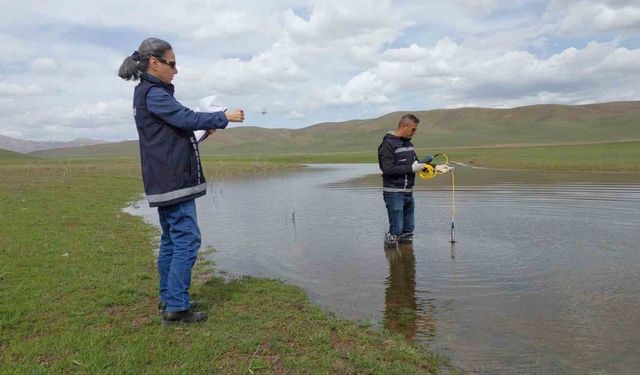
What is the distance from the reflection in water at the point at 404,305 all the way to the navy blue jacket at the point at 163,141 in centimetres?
324

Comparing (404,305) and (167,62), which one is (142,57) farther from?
(404,305)

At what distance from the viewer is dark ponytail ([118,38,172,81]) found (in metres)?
5.44

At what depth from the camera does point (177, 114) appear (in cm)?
532

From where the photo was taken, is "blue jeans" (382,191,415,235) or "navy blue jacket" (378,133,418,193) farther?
"blue jeans" (382,191,415,235)

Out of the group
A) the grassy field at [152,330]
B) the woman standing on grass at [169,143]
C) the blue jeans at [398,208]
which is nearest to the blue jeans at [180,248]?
the woman standing on grass at [169,143]

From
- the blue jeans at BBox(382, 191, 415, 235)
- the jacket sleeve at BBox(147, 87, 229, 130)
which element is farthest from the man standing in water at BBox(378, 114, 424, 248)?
the jacket sleeve at BBox(147, 87, 229, 130)

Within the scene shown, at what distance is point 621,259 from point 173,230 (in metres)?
8.56

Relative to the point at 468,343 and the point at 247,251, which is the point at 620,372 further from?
the point at 247,251

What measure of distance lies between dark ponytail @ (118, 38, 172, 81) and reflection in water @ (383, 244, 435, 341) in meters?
4.42

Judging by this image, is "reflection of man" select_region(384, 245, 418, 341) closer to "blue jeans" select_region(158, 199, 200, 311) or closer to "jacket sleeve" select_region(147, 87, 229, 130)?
"blue jeans" select_region(158, 199, 200, 311)

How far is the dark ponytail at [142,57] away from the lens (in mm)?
5438

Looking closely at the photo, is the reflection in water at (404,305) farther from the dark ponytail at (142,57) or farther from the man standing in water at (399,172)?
the dark ponytail at (142,57)

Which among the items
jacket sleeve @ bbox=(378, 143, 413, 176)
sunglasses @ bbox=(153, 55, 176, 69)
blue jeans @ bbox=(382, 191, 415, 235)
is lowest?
blue jeans @ bbox=(382, 191, 415, 235)

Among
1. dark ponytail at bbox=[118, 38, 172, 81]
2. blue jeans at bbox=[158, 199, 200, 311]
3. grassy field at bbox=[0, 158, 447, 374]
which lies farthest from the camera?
blue jeans at bbox=[158, 199, 200, 311]
